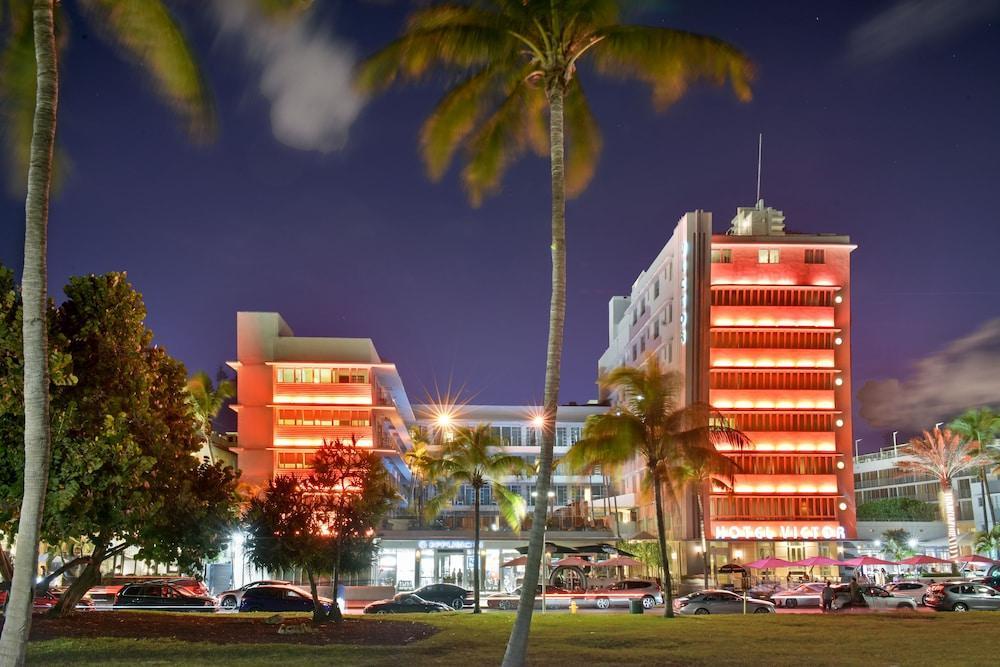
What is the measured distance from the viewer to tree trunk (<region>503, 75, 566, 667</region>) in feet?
56.9

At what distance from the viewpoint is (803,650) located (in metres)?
24.7

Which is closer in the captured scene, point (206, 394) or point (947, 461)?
point (206, 394)

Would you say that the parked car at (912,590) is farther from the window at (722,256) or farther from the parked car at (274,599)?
the window at (722,256)

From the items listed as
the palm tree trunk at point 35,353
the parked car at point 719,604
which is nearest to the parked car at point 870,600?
the parked car at point 719,604

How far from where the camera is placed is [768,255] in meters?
87.5

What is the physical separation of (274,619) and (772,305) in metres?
64.0

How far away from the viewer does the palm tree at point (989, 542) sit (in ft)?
278

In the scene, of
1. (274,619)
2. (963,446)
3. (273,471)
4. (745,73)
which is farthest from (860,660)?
(963,446)

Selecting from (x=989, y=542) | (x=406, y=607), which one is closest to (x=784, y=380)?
(x=989, y=542)

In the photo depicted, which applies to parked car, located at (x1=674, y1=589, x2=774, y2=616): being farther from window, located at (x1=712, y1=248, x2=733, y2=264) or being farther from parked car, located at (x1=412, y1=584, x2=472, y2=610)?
window, located at (x1=712, y1=248, x2=733, y2=264)

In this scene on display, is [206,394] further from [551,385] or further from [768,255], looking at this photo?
[551,385]

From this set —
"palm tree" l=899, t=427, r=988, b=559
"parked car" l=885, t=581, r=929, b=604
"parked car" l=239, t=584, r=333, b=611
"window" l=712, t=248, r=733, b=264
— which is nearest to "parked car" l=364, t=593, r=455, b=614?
"parked car" l=239, t=584, r=333, b=611

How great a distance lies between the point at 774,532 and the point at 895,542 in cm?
2024

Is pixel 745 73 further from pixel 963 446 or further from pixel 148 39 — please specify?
pixel 963 446
